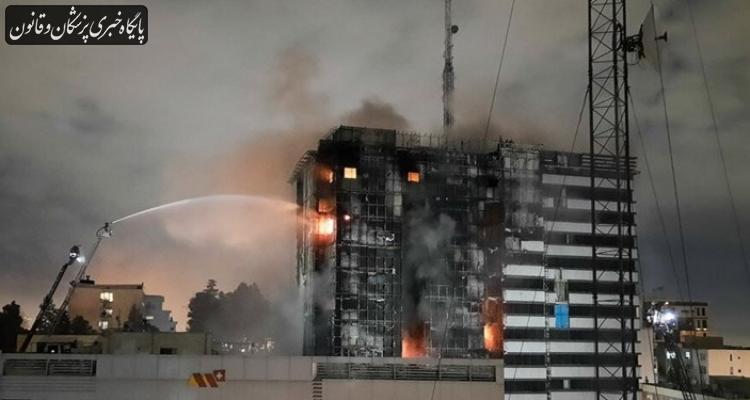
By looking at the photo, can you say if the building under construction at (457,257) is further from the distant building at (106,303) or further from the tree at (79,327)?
the distant building at (106,303)

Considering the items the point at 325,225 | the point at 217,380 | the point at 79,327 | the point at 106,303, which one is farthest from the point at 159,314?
the point at 217,380

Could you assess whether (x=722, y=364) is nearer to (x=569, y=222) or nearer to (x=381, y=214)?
(x=569, y=222)

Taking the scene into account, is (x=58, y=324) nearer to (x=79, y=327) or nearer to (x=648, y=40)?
(x=79, y=327)

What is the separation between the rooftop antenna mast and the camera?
90688 mm

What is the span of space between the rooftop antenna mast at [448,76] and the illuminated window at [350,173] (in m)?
18.3

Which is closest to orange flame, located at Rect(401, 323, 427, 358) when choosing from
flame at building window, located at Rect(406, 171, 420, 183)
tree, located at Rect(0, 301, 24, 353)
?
flame at building window, located at Rect(406, 171, 420, 183)

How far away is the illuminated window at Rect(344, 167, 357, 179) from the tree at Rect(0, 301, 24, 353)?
4116cm

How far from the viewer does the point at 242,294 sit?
135500mm

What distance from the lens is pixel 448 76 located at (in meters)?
91.9

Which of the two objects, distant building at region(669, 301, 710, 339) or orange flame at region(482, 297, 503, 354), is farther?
distant building at region(669, 301, 710, 339)

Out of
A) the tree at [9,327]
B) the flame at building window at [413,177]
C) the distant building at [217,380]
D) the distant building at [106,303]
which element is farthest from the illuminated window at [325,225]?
the distant building at [106,303]

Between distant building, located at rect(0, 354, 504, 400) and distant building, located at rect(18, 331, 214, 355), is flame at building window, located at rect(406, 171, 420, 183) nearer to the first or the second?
distant building, located at rect(18, 331, 214, 355)

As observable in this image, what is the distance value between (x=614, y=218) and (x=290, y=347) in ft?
147

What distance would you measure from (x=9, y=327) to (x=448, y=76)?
6199 centimetres
